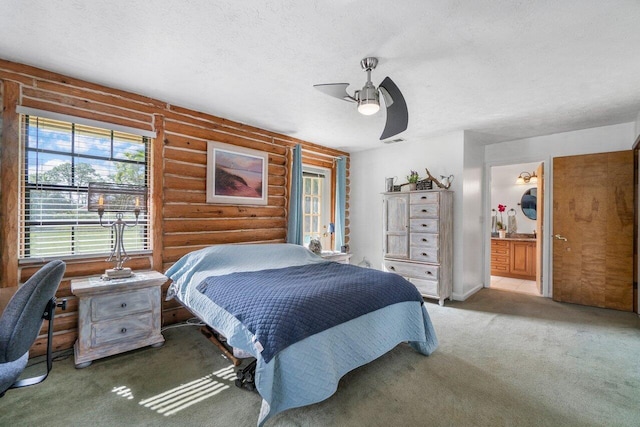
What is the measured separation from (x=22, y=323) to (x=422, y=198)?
170 inches

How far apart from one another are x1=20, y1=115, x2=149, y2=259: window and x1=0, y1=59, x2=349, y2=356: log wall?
11 centimetres

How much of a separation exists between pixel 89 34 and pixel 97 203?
142 centimetres

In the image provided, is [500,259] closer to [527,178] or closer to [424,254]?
[527,178]

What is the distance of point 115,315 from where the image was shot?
2643 mm

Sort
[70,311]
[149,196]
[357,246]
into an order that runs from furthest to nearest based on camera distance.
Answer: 1. [357,246]
2. [149,196]
3. [70,311]

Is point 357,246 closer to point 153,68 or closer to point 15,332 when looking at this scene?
point 153,68

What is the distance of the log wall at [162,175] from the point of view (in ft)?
8.30

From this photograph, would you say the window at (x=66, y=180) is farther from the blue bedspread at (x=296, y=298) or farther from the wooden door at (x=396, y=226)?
the wooden door at (x=396, y=226)

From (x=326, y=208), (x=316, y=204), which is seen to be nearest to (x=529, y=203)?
(x=326, y=208)

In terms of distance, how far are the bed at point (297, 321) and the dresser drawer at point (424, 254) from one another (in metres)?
1.59

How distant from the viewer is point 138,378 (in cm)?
230

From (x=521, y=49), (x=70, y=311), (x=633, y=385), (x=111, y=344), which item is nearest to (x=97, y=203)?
(x=70, y=311)

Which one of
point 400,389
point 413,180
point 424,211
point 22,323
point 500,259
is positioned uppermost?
point 413,180

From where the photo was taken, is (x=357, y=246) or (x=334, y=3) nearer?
(x=334, y=3)
